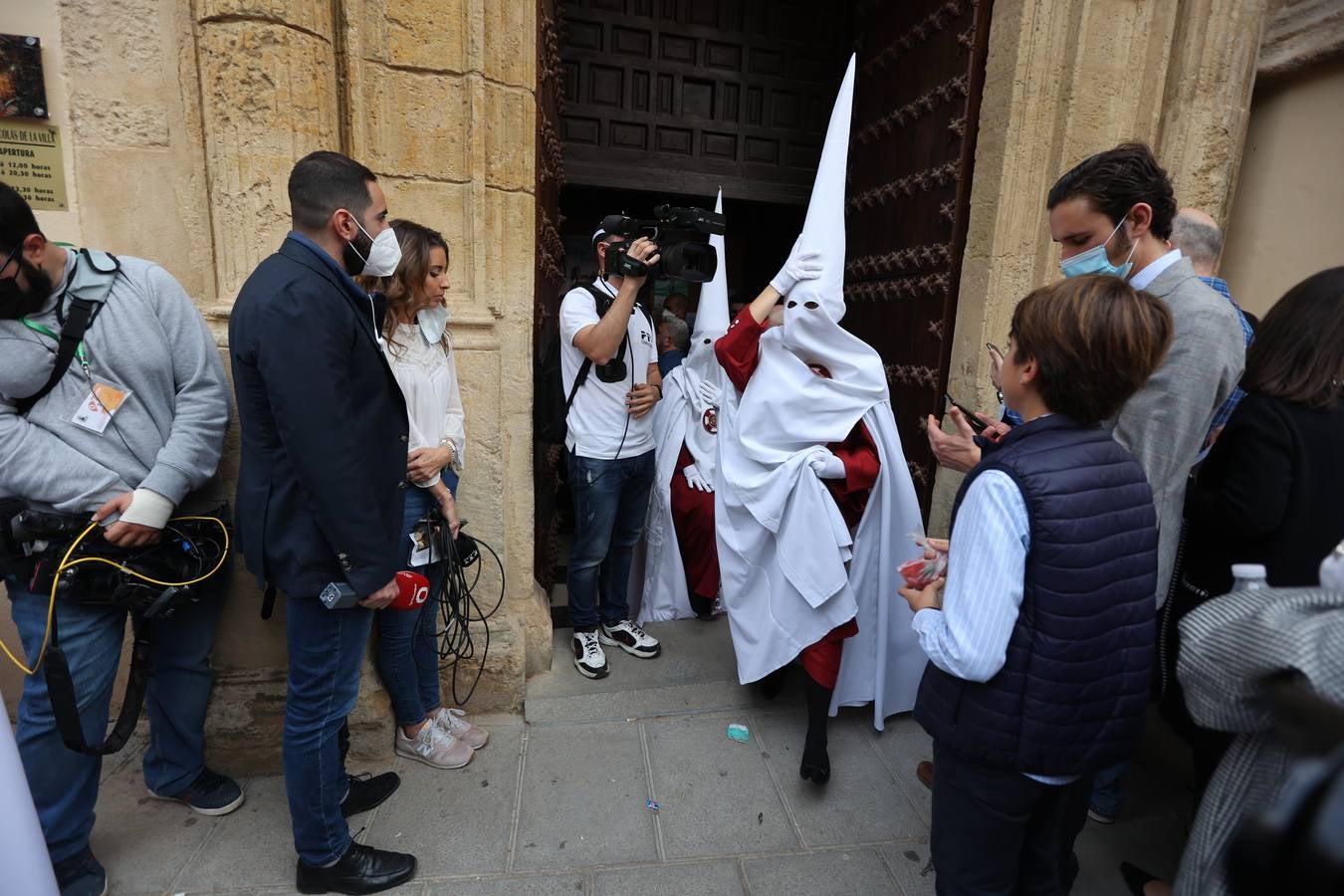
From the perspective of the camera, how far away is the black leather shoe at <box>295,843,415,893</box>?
1.89 metres

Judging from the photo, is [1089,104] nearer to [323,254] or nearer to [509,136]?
[509,136]

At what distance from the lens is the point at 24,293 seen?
1665 mm

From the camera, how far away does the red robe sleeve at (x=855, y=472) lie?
2.44 meters

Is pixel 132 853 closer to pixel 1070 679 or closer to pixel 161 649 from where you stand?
pixel 161 649

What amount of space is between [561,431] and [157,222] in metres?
1.59

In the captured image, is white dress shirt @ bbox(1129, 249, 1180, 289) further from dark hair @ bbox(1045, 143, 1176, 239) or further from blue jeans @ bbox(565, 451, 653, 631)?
blue jeans @ bbox(565, 451, 653, 631)

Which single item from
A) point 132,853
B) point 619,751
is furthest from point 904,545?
point 132,853

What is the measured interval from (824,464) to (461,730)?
5.69 feet

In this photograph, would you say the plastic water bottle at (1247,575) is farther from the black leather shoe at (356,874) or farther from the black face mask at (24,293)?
the black face mask at (24,293)

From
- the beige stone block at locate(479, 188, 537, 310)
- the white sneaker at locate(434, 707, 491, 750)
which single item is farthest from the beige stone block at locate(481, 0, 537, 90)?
the white sneaker at locate(434, 707, 491, 750)

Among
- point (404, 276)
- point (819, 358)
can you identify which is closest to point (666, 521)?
point (819, 358)

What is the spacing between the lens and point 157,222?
2.22 meters

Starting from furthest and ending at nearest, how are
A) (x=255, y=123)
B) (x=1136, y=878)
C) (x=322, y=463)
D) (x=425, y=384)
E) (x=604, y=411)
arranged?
1. (x=604, y=411)
2. (x=425, y=384)
3. (x=255, y=123)
4. (x=1136, y=878)
5. (x=322, y=463)

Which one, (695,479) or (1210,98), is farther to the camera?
(695,479)
